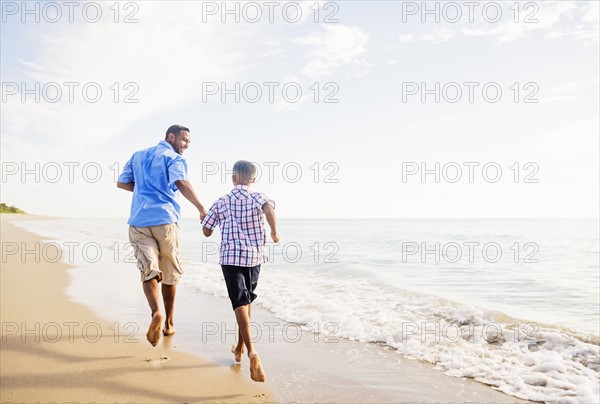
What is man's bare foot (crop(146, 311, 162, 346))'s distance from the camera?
3840 mm

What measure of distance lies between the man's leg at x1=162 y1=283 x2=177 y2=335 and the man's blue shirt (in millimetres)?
752

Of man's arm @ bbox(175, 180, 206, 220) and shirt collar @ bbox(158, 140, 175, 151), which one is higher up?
shirt collar @ bbox(158, 140, 175, 151)

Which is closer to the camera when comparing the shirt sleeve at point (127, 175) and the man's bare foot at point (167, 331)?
the shirt sleeve at point (127, 175)

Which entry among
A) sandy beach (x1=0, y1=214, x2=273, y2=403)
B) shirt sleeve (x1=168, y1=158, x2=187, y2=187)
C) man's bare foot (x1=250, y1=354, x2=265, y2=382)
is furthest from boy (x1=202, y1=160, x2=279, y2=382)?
shirt sleeve (x1=168, y1=158, x2=187, y2=187)

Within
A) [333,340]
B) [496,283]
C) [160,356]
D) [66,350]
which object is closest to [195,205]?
[160,356]

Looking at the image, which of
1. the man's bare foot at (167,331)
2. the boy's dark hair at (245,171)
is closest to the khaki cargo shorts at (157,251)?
the man's bare foot at (167,331)

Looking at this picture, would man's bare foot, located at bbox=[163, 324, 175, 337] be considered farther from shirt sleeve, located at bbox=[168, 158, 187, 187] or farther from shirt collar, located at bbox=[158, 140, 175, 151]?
shirt collar, located at bbox=[158, 140, 175, 151]

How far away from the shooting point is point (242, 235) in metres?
3.78

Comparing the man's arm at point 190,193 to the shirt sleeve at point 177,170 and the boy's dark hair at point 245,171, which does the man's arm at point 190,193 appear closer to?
the shirt sleeve at point 177,170

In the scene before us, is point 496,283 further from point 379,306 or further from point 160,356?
point 160,356

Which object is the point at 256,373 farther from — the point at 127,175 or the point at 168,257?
the point at 127,175

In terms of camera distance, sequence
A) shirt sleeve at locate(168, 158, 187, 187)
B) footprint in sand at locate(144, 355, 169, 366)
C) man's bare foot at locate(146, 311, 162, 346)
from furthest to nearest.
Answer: shirt sleeve at locate(168, 158, 187, 187)
footprint in sand at locate(144, 355, 169, 366)
man's bare foot at locate(146, 311, 162, 346)

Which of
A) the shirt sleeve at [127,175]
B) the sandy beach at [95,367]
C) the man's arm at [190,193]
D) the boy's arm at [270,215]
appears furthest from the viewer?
the shirt sleeve at [127,175]

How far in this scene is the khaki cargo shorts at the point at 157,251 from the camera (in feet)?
14.5
